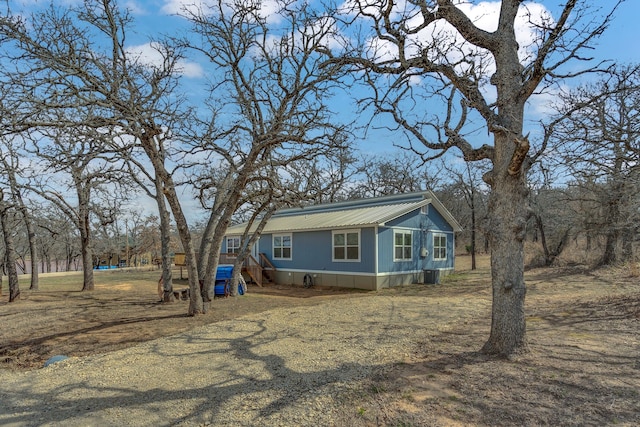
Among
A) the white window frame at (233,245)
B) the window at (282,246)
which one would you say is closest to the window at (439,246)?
the window at (282,246)

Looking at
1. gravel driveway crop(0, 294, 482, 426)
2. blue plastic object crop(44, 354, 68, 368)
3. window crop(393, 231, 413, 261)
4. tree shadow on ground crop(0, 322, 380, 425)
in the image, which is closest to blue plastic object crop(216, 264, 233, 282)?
gravel driveway crop(0, 294, 482, 426)

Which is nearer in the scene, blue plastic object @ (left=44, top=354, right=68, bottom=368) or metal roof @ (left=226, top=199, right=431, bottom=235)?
blue plastic object @ (left=44, top=354, right=68, bottom=368)

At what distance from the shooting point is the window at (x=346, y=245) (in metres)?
16.6

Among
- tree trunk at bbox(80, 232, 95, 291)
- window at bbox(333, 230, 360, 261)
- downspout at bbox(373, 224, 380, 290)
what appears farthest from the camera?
window at bbox(333, 230, 360, 261)

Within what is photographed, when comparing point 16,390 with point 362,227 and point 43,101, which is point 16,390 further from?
point 362,227

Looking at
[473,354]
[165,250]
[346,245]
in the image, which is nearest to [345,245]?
[346,245]

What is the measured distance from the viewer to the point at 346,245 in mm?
16969

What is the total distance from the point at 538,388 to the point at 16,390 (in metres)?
5.98

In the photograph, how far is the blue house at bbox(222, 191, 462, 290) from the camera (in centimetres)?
1616

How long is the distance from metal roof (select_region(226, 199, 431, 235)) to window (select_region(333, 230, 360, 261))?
40 cm

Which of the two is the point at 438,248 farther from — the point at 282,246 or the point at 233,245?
the point at 233,245

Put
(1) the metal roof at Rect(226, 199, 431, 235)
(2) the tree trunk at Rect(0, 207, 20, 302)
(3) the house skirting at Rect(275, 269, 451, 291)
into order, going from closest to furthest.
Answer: (2) the tree trunk at Rect(0, 207, 20, 302), (3) the house skirting at Rect(275, 269, 451, 291), (1) the metal roof at Rect(226, 199, 431, 235)

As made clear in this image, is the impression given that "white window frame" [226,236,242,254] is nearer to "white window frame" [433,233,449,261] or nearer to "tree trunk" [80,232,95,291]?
"tree trunk" [80,232,95,291]

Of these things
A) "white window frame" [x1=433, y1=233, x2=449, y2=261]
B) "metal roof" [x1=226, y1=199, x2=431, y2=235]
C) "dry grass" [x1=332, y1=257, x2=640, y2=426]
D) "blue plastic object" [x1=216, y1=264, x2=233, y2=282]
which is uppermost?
"metal roof" [x1=226, y1=199, x2=431, y2=235]
